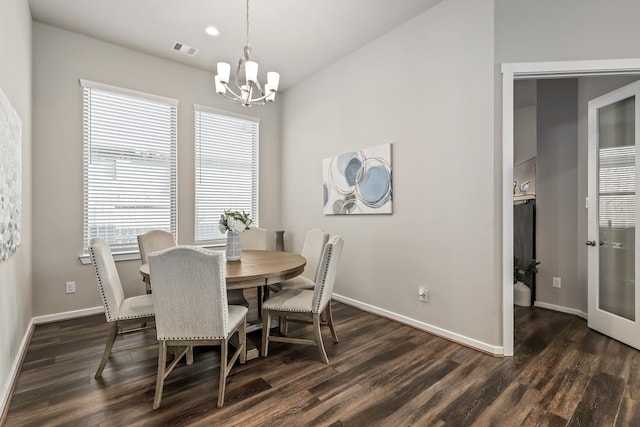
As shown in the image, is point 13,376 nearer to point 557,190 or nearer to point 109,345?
point 109,345

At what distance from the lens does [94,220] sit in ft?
11.6

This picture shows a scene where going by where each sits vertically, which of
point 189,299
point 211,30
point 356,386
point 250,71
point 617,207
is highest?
point 211,30

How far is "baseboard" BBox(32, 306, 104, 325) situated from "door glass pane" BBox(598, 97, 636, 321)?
5.37 metres

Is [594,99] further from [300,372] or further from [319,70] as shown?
→ [300,372]

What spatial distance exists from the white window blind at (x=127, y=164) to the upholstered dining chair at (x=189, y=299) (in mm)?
2368

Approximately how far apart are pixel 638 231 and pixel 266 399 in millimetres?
3296

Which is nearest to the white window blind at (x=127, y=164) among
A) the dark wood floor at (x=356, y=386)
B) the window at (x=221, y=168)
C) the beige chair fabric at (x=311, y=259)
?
the window at (x=221, y=168)

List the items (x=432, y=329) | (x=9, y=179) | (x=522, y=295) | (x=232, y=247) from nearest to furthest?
(x=9, y=179) → (x=232, y=247) → (x=432, y=329) → (x=522, y=295)

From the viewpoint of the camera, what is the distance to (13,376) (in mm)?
2082

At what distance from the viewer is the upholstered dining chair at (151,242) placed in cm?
318

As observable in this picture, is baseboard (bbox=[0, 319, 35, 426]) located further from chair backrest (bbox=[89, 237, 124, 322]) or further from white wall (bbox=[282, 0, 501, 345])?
white wall (bbox=[282, 0, 501, 345])

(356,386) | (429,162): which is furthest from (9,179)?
(429,162)

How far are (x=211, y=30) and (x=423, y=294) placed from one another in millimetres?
3584

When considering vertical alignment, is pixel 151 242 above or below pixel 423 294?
above
